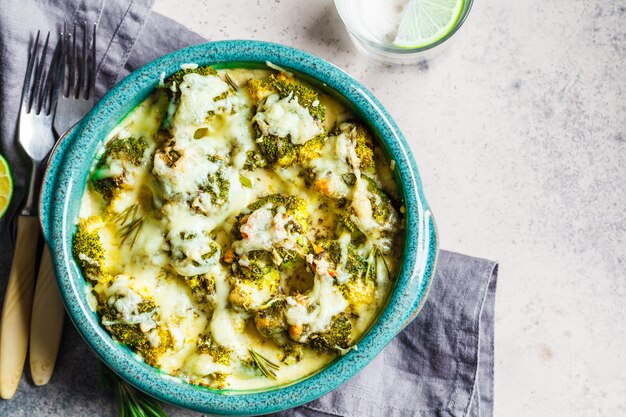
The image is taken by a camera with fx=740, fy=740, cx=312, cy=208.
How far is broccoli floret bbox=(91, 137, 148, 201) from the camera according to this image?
2361mm

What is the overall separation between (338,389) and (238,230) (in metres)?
0.78

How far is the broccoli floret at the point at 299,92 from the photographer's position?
2.39m

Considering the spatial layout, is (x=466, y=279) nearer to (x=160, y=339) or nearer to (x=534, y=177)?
(x=534, y=177)

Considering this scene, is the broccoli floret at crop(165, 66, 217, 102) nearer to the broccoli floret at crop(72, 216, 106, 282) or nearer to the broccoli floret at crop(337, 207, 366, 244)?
the broccoli floret at crop(72, 216, 106, 282)

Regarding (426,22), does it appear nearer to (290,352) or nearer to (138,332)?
(290,352)

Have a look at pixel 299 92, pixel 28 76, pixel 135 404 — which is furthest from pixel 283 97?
pixel 135 404

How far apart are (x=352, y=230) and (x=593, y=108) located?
1.18m

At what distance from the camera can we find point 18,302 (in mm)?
2693

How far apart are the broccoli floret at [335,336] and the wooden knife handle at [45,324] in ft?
3.20

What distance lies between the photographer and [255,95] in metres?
2.41

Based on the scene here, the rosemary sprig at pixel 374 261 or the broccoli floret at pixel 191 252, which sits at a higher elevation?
the rosemary sprig at pixel 374 261

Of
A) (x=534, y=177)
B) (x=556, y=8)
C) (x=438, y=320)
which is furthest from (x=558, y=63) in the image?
(x=438, y=320)

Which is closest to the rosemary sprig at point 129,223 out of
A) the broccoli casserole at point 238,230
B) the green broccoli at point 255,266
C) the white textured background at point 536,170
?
the broccoli casserole at point 238,230

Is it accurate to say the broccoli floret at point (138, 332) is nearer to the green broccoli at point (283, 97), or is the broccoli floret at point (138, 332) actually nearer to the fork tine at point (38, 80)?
the green broccoli at point (283, 97)
